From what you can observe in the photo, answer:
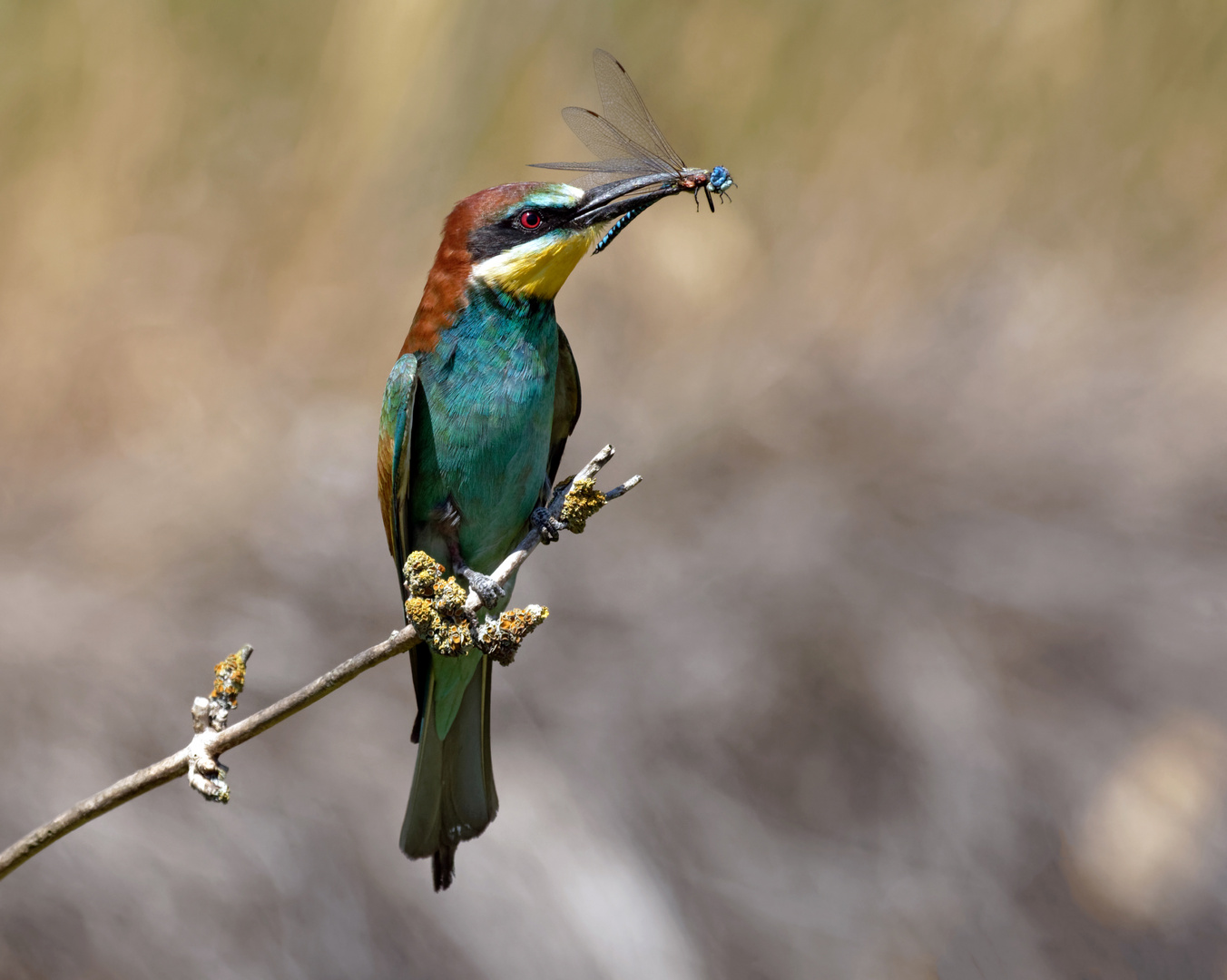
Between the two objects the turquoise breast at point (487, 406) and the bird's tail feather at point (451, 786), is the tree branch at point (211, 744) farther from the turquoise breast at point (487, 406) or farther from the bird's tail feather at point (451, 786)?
the bird's tail feather at point (451, 786)

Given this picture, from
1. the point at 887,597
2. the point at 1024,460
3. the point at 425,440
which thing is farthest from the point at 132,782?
the point at 1024,460

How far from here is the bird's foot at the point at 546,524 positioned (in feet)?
5.29

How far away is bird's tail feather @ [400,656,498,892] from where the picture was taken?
6.40 ft

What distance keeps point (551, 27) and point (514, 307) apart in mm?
2080

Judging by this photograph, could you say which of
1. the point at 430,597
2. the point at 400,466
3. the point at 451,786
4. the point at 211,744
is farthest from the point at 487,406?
the point at 211,744

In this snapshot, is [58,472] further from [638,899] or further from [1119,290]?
[1119,290]

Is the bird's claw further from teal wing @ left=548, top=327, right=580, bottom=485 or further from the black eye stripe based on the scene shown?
the black eye stripe

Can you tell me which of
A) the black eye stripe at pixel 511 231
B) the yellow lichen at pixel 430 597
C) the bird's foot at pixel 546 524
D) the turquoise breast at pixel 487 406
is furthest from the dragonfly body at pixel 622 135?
the yellow lichen at pixel 430 597

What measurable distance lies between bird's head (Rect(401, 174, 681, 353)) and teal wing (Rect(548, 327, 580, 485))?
167 mm

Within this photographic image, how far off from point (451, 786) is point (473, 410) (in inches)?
29.8

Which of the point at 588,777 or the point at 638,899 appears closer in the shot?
the point at 638,899

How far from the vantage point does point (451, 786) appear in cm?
200

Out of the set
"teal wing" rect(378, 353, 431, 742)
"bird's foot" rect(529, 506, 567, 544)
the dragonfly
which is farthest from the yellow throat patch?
"bird's foot" rect(529, 506, 567, 544)

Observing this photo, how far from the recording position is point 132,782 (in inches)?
36.3
